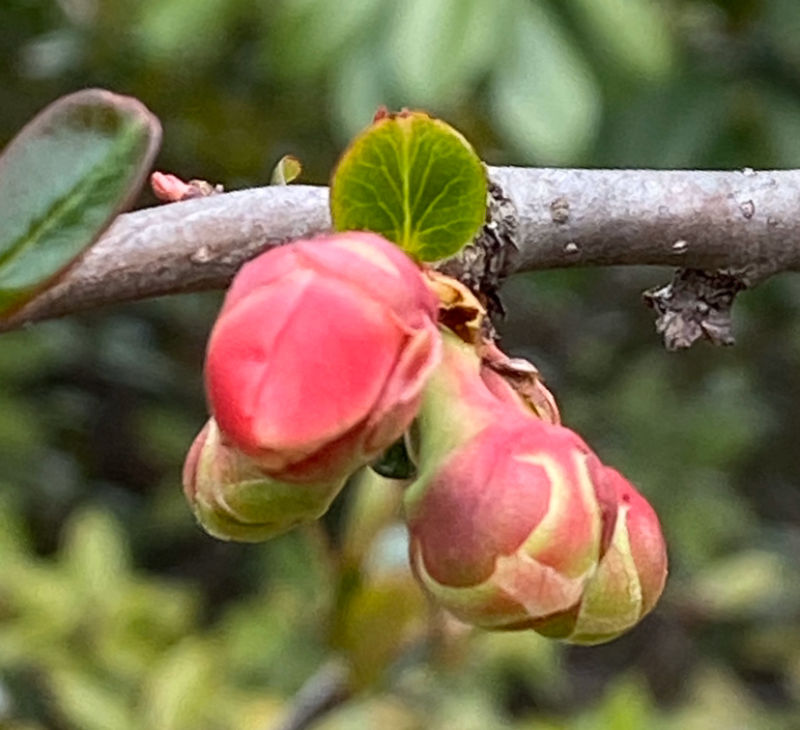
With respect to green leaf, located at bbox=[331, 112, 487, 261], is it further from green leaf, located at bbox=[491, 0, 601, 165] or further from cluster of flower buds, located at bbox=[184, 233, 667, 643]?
green leaf, located at bbox=[491, 0, 601, 165]

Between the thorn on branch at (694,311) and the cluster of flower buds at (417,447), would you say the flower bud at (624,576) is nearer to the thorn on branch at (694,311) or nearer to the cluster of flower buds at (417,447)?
the cluster of flower buds at (417,447)

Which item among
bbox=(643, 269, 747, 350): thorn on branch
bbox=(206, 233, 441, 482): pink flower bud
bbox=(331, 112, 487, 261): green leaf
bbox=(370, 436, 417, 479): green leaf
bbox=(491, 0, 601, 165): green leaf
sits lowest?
bbox=(491, 0, 601, 165): green leaf

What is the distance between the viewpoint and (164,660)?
1539mm

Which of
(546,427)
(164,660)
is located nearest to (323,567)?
(164,660)

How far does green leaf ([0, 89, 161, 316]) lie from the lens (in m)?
0.46

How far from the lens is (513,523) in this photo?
17.9 inches

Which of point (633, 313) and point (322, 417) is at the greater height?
point (322, 417)

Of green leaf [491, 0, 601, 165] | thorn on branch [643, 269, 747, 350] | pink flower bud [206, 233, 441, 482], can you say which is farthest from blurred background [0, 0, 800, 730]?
pink flower bud [206, 233, 441, 482]

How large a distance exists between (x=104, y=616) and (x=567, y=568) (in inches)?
47.6

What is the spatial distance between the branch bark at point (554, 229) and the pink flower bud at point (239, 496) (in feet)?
0.20

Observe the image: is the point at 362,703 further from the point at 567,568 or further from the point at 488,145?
the point at 567,568

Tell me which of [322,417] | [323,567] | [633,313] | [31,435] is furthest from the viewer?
[633,313]

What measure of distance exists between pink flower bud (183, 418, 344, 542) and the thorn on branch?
0.22 meters

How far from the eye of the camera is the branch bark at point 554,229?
53 cm
